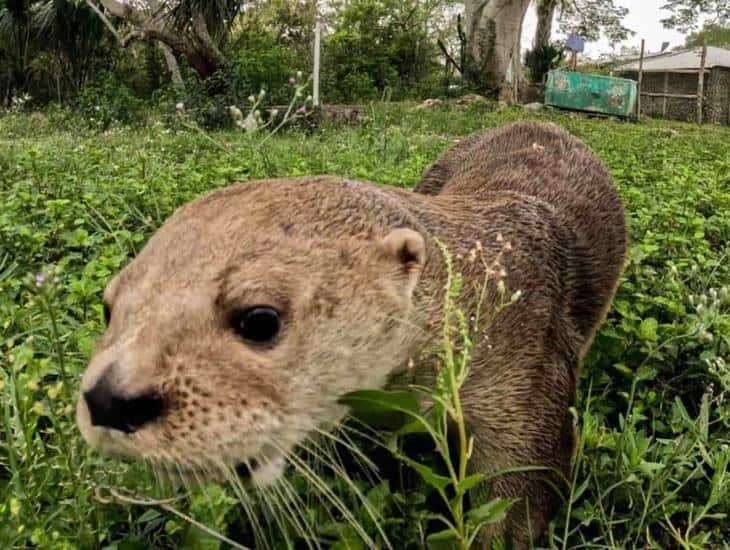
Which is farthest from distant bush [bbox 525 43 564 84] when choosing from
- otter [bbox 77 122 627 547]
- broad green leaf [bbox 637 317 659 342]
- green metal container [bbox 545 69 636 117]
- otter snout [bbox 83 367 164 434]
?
otter snout [bbox 83 367 164 434]

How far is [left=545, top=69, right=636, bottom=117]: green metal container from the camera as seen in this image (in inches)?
763

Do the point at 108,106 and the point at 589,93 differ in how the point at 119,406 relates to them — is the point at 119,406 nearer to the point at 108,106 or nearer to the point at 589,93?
the point at 108,106

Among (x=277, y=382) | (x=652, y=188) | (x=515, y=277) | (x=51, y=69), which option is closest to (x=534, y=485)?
(x=515, y=277)

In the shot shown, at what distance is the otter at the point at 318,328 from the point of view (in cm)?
134

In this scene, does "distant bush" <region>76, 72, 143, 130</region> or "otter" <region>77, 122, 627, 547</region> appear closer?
"otter" <region>77, 122, 627, 547</region>

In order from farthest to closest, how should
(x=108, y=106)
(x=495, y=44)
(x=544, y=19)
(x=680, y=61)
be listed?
1. (x=680, y=61)
2. (x=544, y=19)
3. (x=495, y=44)
4. (x=108, y=106)

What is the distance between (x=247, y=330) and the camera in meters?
1.47

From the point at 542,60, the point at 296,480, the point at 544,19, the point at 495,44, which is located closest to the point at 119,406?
the point at 296,480

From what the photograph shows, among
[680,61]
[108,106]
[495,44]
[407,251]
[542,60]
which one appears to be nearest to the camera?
[407,251]

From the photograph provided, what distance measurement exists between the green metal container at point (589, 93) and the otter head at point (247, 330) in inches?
745

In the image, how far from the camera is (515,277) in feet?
6.77

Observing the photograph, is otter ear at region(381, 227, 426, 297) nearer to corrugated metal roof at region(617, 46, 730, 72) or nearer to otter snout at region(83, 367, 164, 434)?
otter snout at region(83, 367, 164, 434)

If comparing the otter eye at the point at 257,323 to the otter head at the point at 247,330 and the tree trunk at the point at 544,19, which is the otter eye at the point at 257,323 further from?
the tree trunk at the point at 544,19

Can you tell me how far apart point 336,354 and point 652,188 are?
13.5 feet
